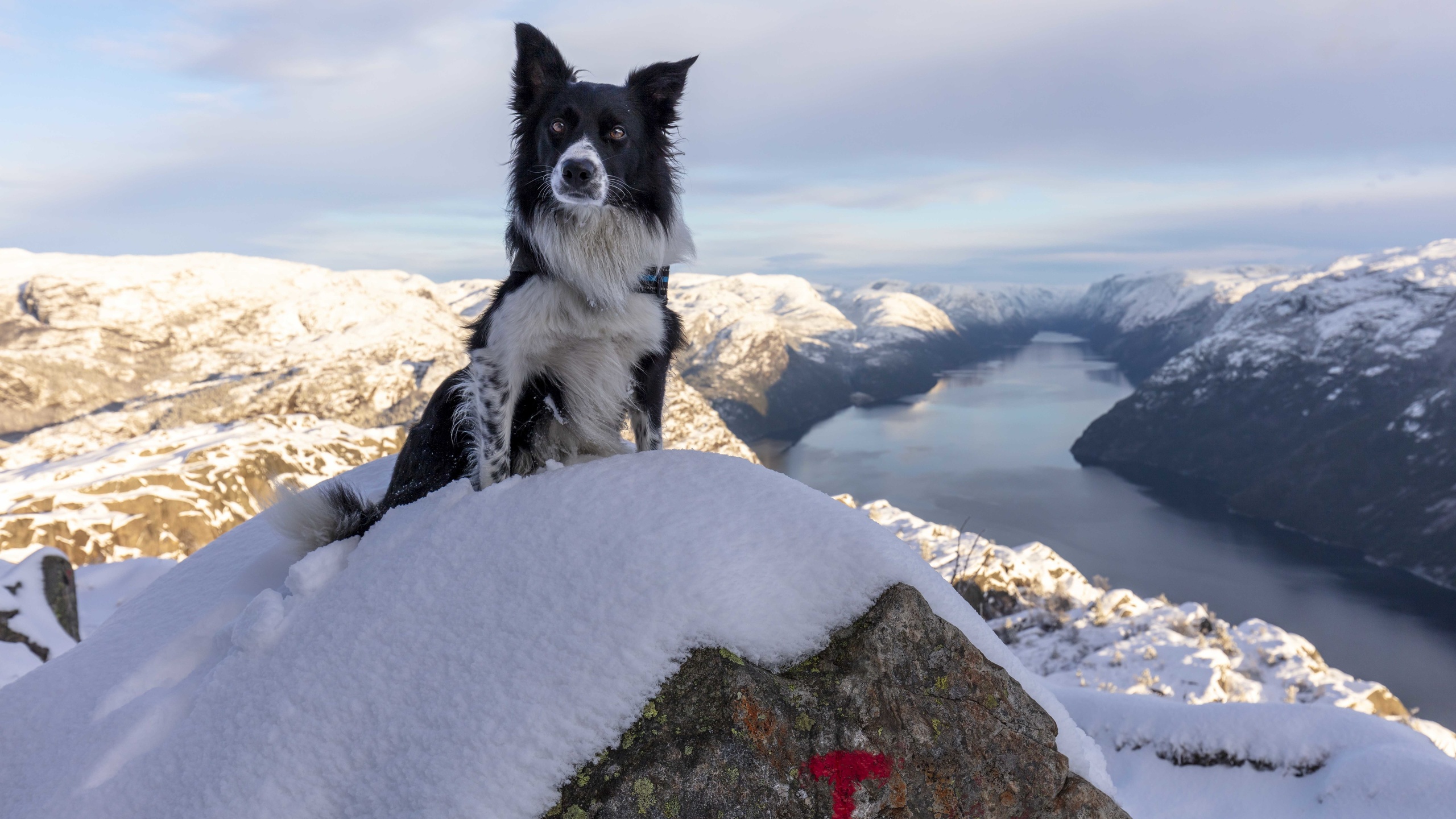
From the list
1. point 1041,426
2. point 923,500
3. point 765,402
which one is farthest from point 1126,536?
point 765,402

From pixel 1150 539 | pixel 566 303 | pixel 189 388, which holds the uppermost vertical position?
pixel 566 303

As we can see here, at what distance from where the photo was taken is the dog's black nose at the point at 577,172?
158 inches

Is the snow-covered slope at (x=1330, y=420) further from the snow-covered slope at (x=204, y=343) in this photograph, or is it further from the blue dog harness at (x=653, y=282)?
the snow-covered slope at (x=204, y=343)

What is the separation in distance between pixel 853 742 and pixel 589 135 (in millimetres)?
3721

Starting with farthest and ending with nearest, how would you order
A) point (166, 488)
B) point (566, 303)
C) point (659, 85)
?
point (166, 488) < point (659, 85) < point (566, 303)

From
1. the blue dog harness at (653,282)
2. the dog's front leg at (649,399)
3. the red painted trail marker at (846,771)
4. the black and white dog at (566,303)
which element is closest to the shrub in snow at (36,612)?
the black and white dog at (566,303)

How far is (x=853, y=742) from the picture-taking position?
301 cm

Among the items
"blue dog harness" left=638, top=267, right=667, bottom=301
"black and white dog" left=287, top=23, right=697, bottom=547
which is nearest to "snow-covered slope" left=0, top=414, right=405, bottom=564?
"black and white dog" left=287, top=23, right=697, bottom=547

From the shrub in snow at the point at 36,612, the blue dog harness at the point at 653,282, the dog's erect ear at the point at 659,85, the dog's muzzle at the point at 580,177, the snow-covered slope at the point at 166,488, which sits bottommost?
the snow-covered slope at the point at 166,488

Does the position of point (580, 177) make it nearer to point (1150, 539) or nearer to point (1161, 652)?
point (1161, 652)

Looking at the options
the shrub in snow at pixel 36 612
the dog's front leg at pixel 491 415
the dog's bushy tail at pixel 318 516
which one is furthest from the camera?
the shrub in snow at pixel 36 612

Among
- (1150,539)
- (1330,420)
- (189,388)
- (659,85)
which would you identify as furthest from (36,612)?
(1330,420)

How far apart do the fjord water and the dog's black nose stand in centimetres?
4981

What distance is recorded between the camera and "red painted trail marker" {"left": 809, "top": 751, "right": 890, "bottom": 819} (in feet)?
9.50
